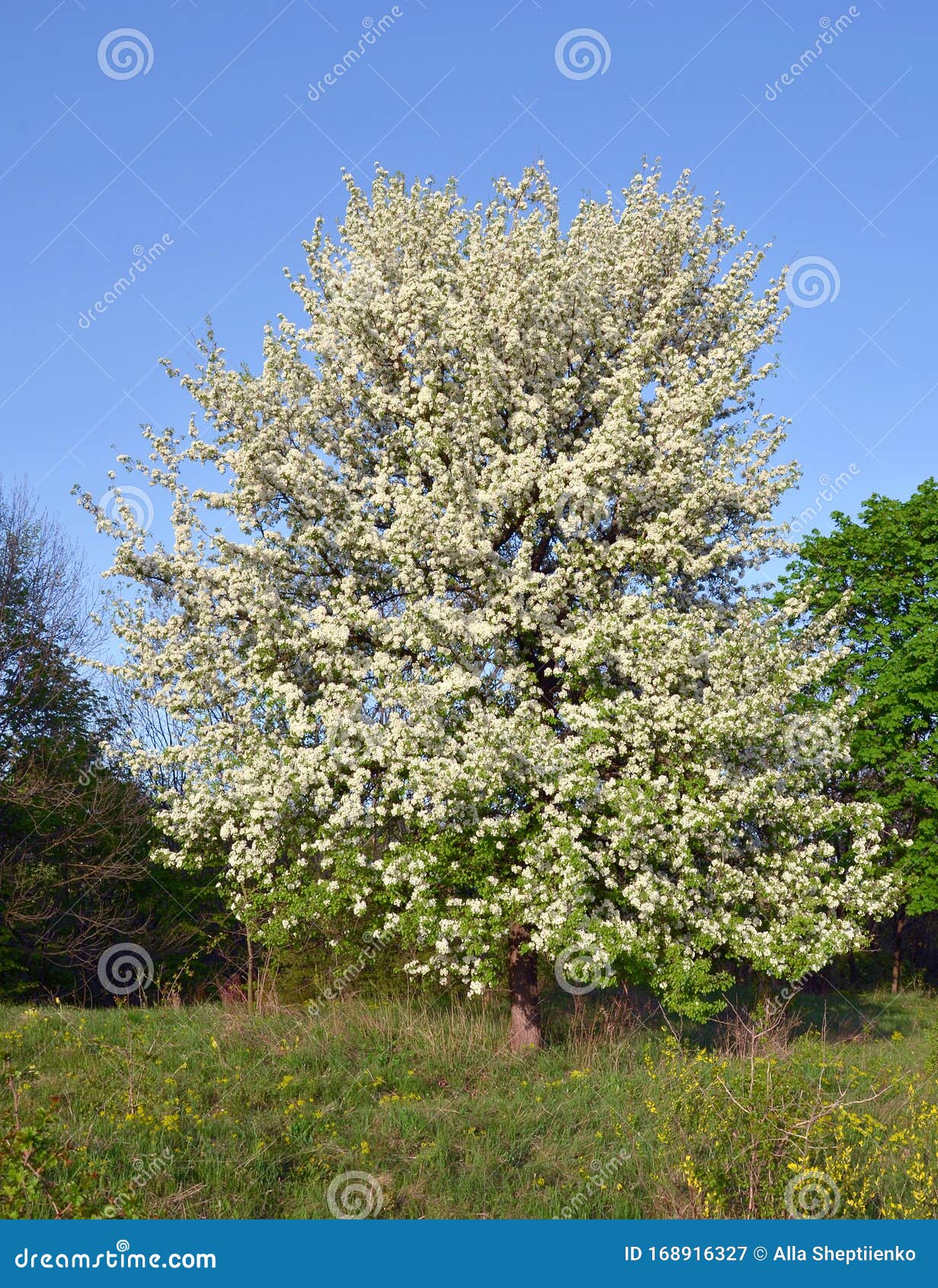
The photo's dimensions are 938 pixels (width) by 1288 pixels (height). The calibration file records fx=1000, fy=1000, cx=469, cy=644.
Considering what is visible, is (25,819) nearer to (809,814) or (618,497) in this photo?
(618,497)

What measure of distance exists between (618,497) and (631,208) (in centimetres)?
880

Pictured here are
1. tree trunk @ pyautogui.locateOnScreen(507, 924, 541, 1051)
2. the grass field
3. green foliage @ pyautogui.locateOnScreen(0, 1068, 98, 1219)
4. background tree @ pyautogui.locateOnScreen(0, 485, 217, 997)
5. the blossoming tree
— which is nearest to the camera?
green foliage @ pyautogui.locateOnScreen(0, 1068, 98, 1219)

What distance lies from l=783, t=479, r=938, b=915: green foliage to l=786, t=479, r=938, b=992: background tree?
1.3 inches

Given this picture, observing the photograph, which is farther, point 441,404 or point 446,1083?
point 441,404

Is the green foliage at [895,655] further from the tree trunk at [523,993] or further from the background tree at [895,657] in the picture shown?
the tree trunk at [523,993]

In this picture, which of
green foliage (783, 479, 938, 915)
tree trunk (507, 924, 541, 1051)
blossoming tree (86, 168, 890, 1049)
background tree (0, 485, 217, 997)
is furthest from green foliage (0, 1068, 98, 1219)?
green foliage (783, 479, 938, 915)

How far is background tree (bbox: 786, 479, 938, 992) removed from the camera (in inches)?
1241

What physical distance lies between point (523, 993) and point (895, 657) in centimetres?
2031

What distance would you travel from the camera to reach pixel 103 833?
29.2 meters

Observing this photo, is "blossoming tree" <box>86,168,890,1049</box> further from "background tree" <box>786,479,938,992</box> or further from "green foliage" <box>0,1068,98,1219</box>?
"background tree" <box>786,479,938,992</box>

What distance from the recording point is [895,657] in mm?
32438

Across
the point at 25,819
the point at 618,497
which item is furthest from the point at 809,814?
the point at 25,819

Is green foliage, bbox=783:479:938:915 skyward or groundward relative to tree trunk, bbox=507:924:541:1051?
skyward

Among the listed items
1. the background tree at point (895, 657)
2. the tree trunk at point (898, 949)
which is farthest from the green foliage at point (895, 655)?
the tree trunk at point (898, 949)
